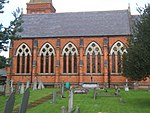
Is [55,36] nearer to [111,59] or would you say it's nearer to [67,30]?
[67,30]

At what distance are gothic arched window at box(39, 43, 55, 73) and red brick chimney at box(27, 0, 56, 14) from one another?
23.2 meters

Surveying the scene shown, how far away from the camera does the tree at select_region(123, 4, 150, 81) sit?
22.6m

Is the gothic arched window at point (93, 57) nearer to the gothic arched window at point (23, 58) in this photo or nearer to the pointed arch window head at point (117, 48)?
the pointed arch window head at point (117, 48)

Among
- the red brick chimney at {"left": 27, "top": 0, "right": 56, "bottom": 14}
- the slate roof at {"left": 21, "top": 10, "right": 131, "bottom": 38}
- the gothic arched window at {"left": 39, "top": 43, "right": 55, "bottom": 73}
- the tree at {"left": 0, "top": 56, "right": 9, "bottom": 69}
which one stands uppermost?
the red brick chimney at {"left": 27, "top": 0, "right": 56, "bottom": 14}

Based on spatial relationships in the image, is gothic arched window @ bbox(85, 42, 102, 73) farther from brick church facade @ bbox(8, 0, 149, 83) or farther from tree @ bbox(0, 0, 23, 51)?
tree @ bbox(0, 0, 23, 51)

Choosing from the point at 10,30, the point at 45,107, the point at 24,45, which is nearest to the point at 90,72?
the point at 24,45

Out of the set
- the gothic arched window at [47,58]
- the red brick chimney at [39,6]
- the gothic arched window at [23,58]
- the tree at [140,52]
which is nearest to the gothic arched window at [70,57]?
the gothic arched window at [47,58]

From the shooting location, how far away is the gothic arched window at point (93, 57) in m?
46.3

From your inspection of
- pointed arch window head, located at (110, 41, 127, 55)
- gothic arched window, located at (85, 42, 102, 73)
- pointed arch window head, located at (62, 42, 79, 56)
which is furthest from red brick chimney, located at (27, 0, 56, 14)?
pointed arch window head, located at (110, 41, 127, 55)

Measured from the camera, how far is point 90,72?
46.3 metres

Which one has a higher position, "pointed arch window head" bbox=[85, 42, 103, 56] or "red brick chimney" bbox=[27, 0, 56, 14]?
"red brick chimney" bbox=[27, 0, 56, 14]

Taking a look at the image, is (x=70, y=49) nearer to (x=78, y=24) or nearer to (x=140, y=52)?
(x=78, y=24)

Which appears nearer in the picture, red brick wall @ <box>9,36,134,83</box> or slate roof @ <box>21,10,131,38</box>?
red brick wall @ <box>9,36,134,83</box>

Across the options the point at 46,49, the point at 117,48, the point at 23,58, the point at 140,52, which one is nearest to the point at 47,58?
the point at 46,49
